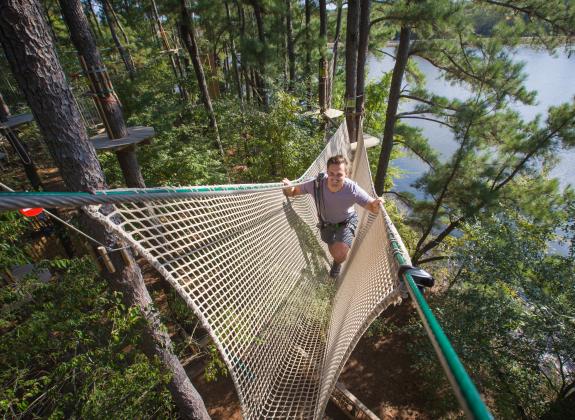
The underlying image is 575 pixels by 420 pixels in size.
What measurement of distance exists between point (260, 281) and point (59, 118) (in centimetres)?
123

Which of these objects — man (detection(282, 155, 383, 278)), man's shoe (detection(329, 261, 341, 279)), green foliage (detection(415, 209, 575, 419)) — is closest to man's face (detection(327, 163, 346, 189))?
man (detection(282, 155, 383, 278))

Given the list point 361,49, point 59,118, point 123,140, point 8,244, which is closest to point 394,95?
point 361,49

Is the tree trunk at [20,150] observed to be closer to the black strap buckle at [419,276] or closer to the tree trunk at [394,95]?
the black strap buckle at [419,276]

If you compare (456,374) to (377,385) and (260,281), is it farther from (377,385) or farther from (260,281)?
(377,385)

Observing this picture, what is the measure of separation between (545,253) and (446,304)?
101cm

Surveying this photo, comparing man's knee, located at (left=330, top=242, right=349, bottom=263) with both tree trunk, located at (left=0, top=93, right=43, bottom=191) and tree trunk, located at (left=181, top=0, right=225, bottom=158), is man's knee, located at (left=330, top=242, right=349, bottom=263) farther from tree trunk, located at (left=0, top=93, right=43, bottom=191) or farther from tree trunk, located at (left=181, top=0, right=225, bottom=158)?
tree trunk, located at (left=0, top=93, right=43, bottom=191)

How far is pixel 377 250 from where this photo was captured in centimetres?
131

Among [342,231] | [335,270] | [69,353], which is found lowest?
[335,270]

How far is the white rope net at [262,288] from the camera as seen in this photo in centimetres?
108

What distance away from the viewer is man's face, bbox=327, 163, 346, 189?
1886mm

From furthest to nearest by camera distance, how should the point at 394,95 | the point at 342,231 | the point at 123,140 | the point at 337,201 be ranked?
the point at 394,95 < the point at 123,140 < the point at 342,231 < the point at 337,201

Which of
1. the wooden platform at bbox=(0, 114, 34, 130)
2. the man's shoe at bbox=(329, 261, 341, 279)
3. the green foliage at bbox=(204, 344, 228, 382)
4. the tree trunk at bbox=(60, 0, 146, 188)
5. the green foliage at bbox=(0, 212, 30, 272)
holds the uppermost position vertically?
the tree trunk at bbox=(60, 0, 146, 188)

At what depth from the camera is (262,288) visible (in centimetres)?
162

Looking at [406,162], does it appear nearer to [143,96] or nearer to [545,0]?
[545,0]
